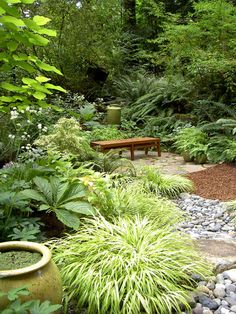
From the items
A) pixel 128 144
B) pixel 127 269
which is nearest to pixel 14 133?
pixel 128 144

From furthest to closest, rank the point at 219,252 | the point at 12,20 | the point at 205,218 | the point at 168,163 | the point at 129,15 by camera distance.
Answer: the point at 129,15, the point at 168,163, the point at 205,218, the point at 219,252, the point at 12,20

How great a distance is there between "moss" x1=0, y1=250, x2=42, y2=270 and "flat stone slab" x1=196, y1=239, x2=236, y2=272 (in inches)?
56.3

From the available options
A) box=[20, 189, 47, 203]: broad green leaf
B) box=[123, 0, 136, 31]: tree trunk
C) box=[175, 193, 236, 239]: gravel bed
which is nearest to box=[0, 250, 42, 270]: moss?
box=[20, 189, 47, 203]: broad green leaf

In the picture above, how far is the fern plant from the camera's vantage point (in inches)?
117

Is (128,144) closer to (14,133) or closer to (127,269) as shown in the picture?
(14,133)

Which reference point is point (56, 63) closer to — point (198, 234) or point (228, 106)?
point (228, 106)

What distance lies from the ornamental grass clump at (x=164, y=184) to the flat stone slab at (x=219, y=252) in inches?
65.5

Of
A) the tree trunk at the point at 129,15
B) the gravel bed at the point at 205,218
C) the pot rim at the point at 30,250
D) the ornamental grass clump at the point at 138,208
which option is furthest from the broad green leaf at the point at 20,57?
the tree trunk at the point at 129,15

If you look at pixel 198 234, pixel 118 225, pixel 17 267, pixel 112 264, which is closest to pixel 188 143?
pixel 198 234

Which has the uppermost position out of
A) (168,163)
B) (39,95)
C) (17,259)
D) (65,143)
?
(39,95)

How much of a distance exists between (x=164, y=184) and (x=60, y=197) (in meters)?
2.39

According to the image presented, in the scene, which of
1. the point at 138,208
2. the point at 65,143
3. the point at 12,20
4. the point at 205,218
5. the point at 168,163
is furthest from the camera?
the point at 168,163

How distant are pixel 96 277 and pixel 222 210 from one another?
2664 mm

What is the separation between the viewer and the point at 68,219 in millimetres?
2914
